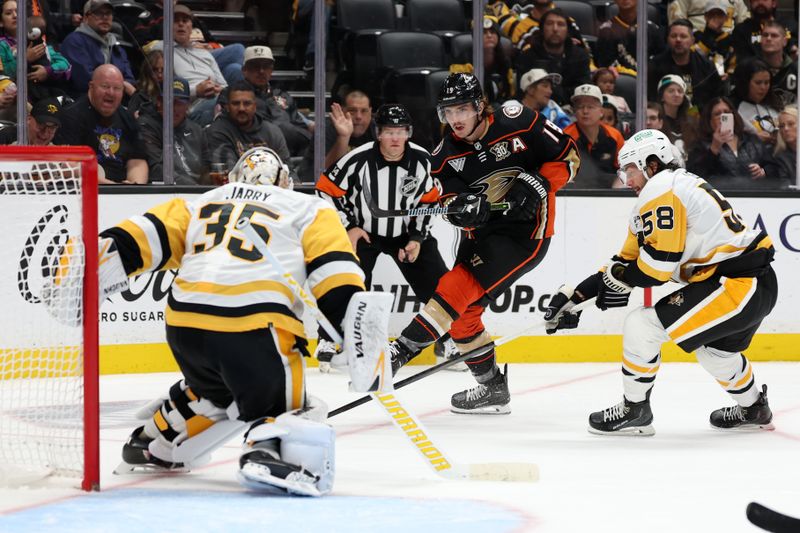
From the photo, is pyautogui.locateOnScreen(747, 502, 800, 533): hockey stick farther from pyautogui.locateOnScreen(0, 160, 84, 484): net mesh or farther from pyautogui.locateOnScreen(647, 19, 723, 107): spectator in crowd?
pyautogui.locateOnScreen(647, 19, 723, 107): spectator in crowd

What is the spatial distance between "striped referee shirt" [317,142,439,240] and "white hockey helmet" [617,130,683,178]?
1.85 meters

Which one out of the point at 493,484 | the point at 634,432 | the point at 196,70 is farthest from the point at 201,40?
the point at 493,484

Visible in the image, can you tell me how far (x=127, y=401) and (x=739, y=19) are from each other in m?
3.96

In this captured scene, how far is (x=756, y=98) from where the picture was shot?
668 cm

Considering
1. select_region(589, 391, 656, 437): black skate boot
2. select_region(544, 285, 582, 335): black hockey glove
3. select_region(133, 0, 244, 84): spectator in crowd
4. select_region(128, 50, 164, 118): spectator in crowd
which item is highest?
select_region(133, 0, 244, 84): spectator in crowd

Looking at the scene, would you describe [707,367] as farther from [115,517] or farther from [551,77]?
[551,77]

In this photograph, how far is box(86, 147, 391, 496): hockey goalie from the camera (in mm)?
2871

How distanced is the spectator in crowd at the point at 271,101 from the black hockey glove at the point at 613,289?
246cm

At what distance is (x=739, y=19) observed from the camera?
673 centimetres

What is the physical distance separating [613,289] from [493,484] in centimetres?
111

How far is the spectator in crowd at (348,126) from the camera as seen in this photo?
6.18 m

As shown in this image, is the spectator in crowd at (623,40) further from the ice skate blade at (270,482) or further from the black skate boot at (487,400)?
the ice skate blade at (270,482)

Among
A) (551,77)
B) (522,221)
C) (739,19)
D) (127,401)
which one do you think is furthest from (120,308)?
(739,19)

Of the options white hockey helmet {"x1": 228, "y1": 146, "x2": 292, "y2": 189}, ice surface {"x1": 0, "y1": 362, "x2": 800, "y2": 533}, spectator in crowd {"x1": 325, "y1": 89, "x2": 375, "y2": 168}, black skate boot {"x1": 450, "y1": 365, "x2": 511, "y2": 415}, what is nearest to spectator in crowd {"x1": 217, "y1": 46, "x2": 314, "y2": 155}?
spectator in crowd {"x1": 325, "y1": 89, "x2": 375, "y2": 168}
